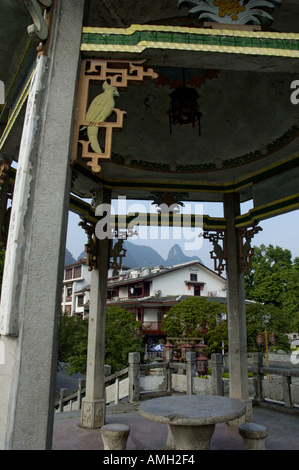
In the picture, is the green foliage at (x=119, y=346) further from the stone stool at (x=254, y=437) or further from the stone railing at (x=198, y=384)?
the stone stool at (x=254, y=437)

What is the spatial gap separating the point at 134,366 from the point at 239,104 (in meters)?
→ 8.05

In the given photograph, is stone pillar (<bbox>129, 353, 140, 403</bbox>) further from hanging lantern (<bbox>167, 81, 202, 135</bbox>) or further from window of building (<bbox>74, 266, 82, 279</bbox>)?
window of building (<bbox>74, 266, 82, 279</bbox>)

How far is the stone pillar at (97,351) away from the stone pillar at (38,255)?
173 inches

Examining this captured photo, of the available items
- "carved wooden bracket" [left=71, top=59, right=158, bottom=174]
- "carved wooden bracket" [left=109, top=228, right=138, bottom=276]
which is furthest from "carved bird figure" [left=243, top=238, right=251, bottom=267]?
"carved wooden bracket" [left=71, top=59, right=158, bottom=174]

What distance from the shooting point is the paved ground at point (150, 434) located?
6.11 metres

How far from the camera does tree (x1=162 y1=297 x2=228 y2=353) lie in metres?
23.1

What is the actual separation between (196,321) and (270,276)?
19.8 meters

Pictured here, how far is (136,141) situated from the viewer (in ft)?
28.2

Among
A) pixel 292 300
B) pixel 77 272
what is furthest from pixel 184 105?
pixel 77 272

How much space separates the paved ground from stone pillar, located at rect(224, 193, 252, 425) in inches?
26.5

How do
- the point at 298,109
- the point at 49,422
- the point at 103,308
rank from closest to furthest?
the point at 49,422, the point at 298,109, the point at 103,308

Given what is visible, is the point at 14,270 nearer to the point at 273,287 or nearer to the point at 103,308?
the point at 103,308

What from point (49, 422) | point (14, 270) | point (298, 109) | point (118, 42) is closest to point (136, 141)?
point (298, 109)

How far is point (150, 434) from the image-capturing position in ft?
22.3
